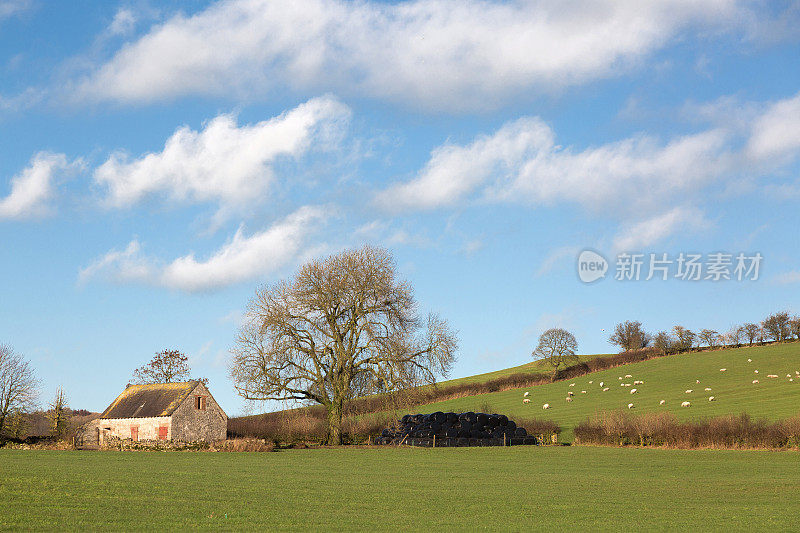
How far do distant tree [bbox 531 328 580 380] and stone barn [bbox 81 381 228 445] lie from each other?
52.8m

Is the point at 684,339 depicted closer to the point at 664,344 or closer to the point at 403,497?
the point at 664,344

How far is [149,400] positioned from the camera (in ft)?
190

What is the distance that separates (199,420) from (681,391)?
4707 cm

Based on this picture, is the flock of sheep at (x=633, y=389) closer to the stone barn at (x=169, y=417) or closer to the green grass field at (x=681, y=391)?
the green grass field at (x=681, y=391)

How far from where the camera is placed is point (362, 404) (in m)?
59.6

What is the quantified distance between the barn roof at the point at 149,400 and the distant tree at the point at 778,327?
242 feet

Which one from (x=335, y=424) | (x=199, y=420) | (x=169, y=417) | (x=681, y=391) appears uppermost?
(x=681, y=391)

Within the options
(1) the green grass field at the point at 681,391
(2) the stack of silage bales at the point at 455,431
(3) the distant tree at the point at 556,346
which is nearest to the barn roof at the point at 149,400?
(2) the stack of silage bales at the point at 455,431

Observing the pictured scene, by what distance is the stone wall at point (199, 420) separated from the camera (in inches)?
2144

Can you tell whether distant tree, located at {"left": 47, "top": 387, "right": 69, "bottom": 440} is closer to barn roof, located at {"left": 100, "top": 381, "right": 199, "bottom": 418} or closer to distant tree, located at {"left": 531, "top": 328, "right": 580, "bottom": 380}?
barn roof, located at {"left": 100, "top": 381, "right": 199, "bottom": 418}

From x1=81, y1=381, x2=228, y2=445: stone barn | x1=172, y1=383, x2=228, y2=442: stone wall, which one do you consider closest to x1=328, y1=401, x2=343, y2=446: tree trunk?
x1=172, y1=383, x2=228, y2=442: stone wall

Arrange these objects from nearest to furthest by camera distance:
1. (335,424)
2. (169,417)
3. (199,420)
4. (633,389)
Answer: (335,424), (169,417), (199,420), (633,389)

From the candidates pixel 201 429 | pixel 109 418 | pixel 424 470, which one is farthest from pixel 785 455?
pixel 109 418

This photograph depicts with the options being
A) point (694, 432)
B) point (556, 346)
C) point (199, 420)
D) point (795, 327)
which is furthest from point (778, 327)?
point (199, 420)
